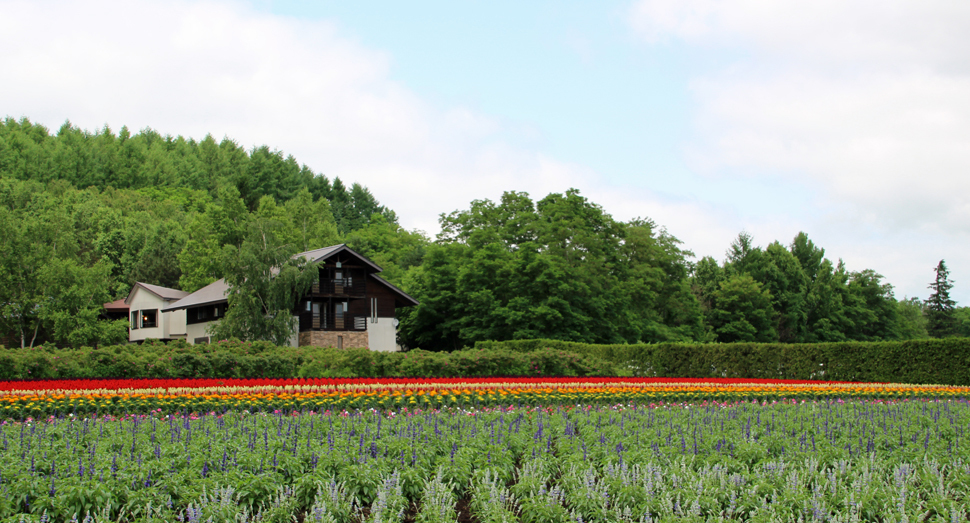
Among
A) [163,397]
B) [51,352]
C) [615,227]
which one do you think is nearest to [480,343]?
[615,227]

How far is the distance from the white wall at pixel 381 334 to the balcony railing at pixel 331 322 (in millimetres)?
633

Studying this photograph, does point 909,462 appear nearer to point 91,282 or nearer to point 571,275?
point 571,275

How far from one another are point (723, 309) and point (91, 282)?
48.1 meters

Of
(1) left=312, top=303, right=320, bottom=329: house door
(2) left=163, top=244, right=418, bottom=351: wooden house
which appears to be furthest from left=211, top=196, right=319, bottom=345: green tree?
(1) left=312, top=303, right=320, bottom=329: house door

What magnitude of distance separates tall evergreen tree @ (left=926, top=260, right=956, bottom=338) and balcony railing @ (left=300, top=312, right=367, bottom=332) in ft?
197

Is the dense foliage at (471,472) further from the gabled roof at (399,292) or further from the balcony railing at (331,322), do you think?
the gabled roof at (399,292)

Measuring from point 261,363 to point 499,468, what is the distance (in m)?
16.4

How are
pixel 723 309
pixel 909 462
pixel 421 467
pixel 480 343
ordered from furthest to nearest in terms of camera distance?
1. pixel 723 309
2. pixel 480 343
3. pixel 909 462
4. pixel 421 467

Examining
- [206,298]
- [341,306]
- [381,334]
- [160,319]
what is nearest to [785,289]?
[381,334]

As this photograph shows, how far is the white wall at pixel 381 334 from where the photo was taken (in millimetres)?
46625

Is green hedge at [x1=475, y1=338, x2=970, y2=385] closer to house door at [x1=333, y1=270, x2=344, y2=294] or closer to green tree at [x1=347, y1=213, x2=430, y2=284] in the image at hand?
house door at [x1=333, y1=270, x2=344, y2=294]

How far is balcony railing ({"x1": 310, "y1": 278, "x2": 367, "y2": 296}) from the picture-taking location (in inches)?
1777

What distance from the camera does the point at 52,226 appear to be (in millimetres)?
54938

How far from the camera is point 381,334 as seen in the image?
1849 inches
